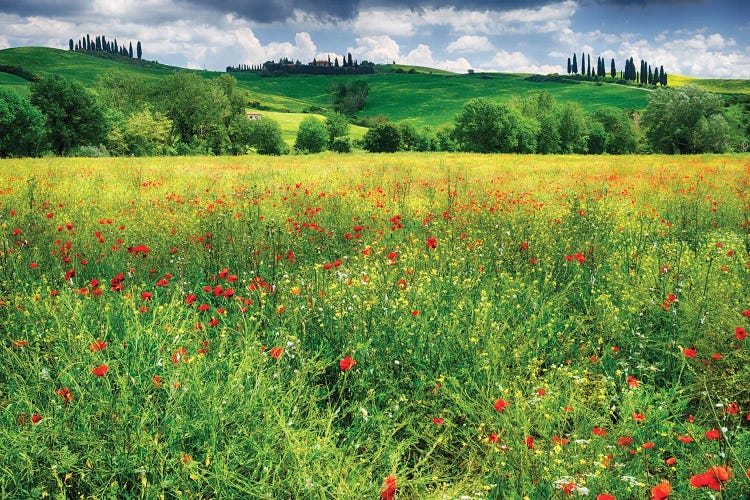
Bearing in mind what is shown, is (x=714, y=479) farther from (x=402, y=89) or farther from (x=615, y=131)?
(x=402, y=89)

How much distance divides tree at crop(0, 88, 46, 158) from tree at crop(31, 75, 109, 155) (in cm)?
302

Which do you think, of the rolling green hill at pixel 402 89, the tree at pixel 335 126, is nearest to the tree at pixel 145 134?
the tree at pixel 335 126

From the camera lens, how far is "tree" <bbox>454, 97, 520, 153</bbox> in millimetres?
59250

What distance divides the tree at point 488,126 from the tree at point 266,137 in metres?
28.7

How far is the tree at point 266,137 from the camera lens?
73312 mm

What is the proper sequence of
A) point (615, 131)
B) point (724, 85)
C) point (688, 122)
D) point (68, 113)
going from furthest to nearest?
1. point (724, 85)
2. point (615, 131)
3. point (688, 122)
4. point (68, 113)

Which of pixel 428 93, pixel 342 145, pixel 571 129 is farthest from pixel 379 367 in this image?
pixel 428 93

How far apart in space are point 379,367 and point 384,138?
7676 cm

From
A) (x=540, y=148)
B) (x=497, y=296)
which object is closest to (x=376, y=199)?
(x=497, y=296)

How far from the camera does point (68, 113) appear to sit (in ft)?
165

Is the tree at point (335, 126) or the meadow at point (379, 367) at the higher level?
the tree at point (335, 126)

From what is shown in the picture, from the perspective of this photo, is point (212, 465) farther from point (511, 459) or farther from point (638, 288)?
point (638, 288)

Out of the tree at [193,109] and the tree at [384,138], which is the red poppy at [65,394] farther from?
the tree at [384,138]

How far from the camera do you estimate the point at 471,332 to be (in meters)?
3.63
